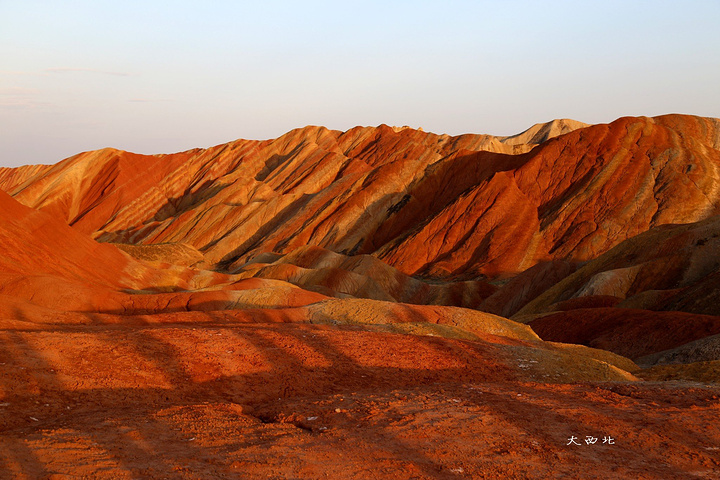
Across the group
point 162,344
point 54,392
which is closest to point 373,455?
point 54,392

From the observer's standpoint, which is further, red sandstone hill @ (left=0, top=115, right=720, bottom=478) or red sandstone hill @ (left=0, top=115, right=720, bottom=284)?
red sandstone hill @ (left=0, top=115, right=720, bottom=284)

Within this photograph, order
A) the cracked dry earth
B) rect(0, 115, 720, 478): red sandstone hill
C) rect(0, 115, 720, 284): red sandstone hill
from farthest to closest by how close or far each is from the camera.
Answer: rect(0, 115, 720, 284): red sandstone hill < rect(0, 115, 720, 478): red sandstone hill < the cracked dry earth

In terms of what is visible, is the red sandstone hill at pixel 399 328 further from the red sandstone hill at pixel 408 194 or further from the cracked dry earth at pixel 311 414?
the red sandstone hill at pixel 408 194

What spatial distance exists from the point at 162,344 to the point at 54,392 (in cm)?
306

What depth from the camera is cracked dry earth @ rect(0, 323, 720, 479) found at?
7246mm

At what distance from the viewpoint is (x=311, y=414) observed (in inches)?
379

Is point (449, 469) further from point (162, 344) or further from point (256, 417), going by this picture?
point (162, 344)

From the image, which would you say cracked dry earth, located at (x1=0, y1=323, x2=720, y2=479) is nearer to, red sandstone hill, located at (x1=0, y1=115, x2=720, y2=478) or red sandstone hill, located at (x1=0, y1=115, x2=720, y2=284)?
red sandstone hill, located at (x1=0, y1=115, x2=720, y2=478)

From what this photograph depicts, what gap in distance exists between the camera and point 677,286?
116 feet

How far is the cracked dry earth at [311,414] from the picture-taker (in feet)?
23.8

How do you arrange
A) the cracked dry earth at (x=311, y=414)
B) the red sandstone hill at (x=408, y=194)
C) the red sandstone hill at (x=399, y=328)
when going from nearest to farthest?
the cracked dry earth at (x=311, y=414)
the red sandstone hill at (x=399, y=328)
the red sandstone hill at (x=408, y=194)

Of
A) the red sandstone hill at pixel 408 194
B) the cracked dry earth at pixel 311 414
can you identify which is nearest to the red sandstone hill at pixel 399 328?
the cracked dry earth at pixel 311 414

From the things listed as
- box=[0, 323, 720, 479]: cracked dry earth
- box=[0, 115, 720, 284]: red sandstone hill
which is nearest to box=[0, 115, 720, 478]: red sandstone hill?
box=[0, 323, 720, 479]: cracked dry earth

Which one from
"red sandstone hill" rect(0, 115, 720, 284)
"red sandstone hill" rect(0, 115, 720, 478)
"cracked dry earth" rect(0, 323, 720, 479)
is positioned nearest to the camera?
"cracked dry earth" rect(0, 323, 720, 479)
